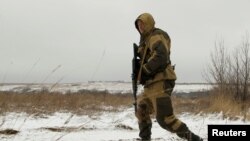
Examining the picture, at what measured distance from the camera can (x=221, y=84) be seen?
1617cm

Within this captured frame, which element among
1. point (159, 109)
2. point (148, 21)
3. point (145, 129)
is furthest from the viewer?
point (145, 129)

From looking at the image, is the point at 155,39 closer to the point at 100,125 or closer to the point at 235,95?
the point at 100,125

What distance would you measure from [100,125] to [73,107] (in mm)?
5534

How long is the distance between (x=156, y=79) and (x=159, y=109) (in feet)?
1.30

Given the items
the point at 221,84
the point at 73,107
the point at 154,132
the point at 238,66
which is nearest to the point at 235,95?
the point at 221,84

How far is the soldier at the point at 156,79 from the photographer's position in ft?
20.0

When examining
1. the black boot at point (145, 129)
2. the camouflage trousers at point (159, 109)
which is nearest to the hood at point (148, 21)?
the camouflage trousers at point (159, 109)

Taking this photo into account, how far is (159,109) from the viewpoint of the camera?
6141 millimetres

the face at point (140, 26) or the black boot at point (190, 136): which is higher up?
the face at point (140, 26)

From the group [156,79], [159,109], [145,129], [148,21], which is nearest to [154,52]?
[156,79]

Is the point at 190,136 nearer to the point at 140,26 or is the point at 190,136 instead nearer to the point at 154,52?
the point at 154,52

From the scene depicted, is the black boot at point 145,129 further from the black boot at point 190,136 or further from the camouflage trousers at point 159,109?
the black boot at point 190,136

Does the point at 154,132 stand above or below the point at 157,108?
below

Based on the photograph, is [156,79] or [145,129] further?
[145,129]
